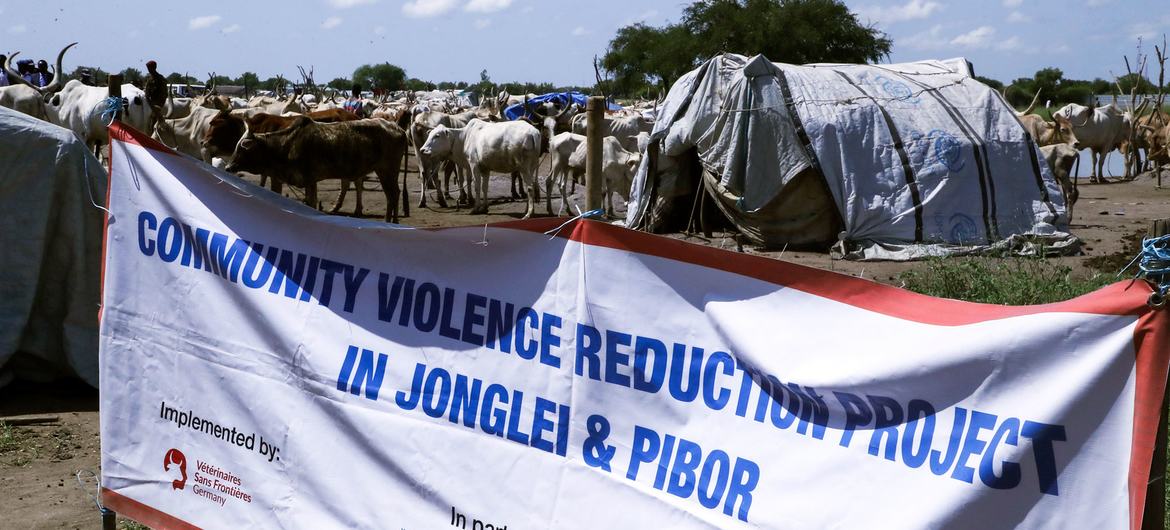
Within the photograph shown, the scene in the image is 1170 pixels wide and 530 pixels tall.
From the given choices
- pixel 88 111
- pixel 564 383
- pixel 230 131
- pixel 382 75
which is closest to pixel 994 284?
pixel 564 383

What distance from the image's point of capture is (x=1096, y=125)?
2703cm

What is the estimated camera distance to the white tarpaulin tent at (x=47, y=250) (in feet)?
22.9

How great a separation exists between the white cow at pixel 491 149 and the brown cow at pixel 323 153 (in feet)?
7.18

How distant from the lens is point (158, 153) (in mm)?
4359

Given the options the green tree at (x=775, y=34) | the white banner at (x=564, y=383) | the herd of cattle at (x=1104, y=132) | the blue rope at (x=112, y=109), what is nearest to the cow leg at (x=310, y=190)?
the blue rope at (x=112, y=109)

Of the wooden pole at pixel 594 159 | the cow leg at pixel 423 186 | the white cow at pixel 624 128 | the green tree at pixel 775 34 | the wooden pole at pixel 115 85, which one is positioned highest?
the green tree at pixel 775 34

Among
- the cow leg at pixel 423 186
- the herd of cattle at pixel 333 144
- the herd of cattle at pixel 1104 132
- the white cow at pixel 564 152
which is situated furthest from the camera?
the herd of cattle at pixel 1104 132

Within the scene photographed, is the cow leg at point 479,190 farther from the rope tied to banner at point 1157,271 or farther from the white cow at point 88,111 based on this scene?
the rope tied to banner at point 1157,271

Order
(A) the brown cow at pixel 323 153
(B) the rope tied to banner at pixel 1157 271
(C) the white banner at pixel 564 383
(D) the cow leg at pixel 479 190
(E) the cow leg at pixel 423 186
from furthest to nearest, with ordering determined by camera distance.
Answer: (E) the cow leg at pixel 423 186, (D) the cow leg at pixel 479 190, (A) the brown cow at pixel 323 153, (C) the white banner at pixel 564 383, (B) the rope tied to banner at pixel 1157 271

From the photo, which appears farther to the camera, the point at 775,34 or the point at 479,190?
the point at 775,34

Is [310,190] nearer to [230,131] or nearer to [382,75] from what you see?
[230,131]

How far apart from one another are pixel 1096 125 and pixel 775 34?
2173 centimetres

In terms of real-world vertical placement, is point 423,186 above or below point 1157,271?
below

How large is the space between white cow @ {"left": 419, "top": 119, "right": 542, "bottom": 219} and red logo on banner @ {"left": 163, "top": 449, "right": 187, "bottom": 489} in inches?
536
